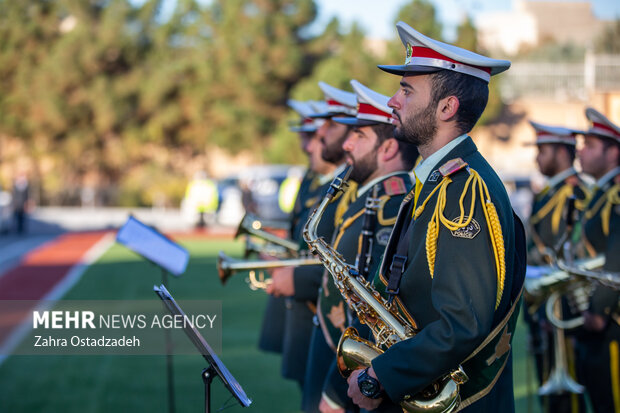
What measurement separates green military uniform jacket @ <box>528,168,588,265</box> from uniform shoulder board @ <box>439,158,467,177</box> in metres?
3.67

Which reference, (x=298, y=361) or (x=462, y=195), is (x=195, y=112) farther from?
(x=462, y=195)

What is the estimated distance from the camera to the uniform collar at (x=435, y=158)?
2.93m

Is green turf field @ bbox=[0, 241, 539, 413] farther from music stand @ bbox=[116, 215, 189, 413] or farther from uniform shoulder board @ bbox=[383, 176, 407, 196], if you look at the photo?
uniform shoulder board @ bbox=[383, 176, 407, 196]

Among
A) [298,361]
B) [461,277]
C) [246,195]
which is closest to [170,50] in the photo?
[246,195]

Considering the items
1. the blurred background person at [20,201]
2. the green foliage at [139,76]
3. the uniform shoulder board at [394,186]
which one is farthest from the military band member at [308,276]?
the green foliage at [139,76]

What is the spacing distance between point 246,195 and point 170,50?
107 feet

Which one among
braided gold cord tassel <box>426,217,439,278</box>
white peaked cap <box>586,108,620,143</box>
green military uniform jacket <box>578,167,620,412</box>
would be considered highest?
white peaked cap <box>586,108,620,143</box>

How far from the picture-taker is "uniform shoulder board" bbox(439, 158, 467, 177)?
9.21ft

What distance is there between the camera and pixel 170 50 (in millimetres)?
46125

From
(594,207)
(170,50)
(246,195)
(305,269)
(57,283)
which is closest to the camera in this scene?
(305,269)

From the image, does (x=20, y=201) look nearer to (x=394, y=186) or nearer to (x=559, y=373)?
(x=559, y=373)

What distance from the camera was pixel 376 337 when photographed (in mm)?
2994

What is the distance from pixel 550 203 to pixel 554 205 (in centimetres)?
4

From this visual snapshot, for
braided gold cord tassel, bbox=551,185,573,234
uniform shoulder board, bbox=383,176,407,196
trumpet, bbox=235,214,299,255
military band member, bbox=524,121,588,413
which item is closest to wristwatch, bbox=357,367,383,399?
uniform shoulder board, bbox=383,176,407,196
